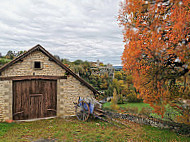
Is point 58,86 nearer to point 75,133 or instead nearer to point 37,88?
point 37,88

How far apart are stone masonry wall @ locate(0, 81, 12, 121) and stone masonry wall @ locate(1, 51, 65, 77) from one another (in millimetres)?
692

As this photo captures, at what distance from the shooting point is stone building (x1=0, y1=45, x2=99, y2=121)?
9.73 metres

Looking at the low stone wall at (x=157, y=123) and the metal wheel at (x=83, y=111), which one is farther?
the metal wheel at (x=83, y=111)

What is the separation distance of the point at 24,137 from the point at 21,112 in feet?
10.1

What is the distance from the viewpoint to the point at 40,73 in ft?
34.6

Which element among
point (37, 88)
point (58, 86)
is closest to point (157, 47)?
point (58, 86)

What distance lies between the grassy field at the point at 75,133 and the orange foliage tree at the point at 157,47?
6.26 feet

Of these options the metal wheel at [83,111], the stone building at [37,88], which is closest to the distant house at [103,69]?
the stone building at [37,88]

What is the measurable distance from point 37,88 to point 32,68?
5.05 ft

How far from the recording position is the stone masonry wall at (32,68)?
32.5 feet

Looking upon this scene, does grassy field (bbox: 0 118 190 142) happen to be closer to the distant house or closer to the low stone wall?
the low stone wall

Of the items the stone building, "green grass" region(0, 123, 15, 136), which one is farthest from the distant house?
"green grass" region(0, 123, 15, 136)

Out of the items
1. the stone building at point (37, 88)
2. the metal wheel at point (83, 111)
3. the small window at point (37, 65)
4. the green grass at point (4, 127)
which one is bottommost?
the green grass at point (4, 127)

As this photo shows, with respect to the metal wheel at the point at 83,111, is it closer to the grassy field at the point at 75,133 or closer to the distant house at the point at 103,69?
the grassy field at the point at 75,133
